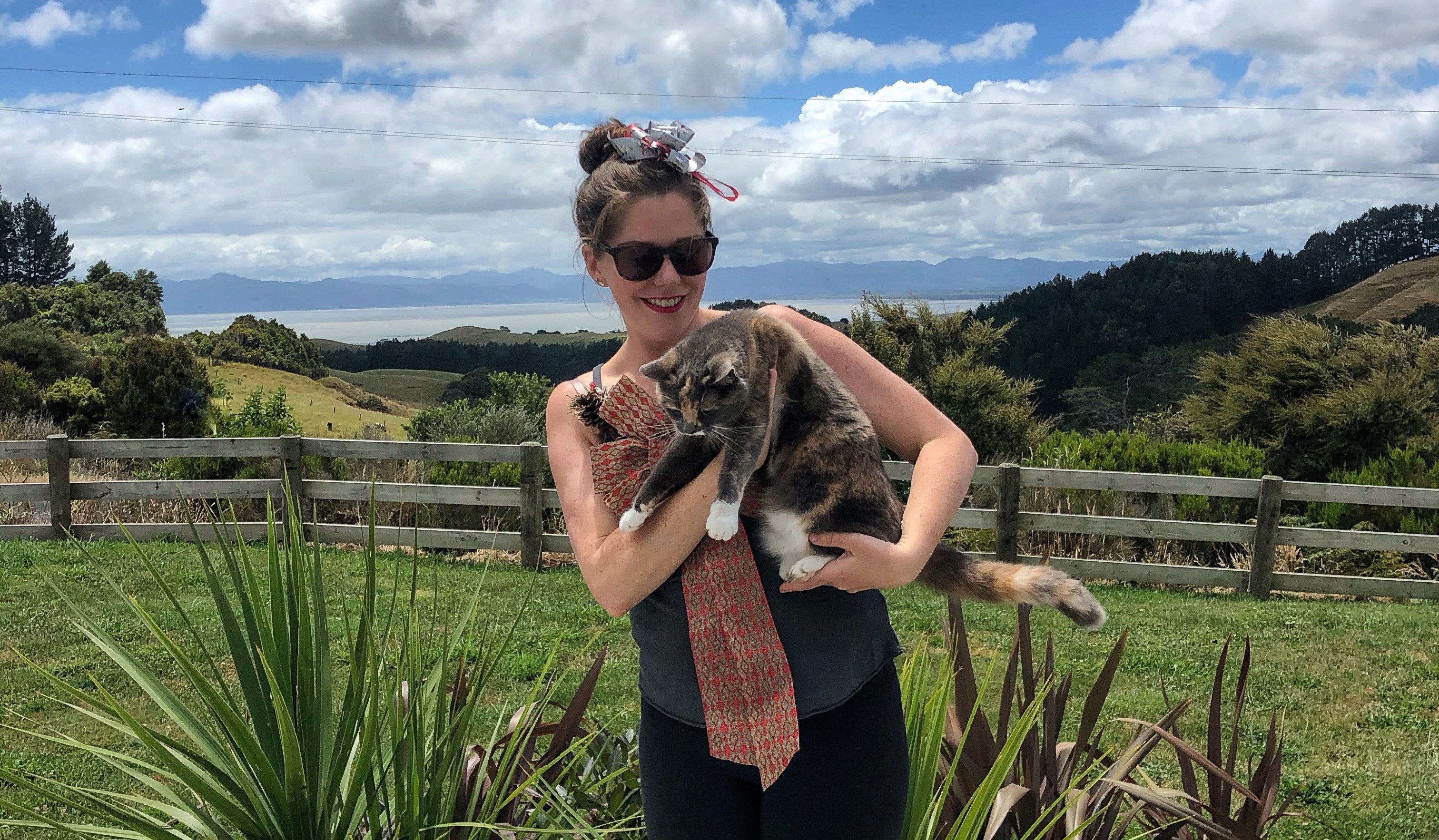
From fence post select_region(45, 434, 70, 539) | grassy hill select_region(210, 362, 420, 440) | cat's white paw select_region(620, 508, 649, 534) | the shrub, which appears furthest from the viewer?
grassy hill select_region(210, 362, 420, 440)

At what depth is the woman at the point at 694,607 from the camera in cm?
177

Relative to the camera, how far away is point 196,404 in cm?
1742

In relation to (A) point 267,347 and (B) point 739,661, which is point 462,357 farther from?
(B) point 739,661

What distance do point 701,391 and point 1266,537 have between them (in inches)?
339

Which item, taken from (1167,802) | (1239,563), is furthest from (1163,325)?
(1167,802)

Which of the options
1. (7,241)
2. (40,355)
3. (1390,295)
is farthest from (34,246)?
(1390,295)

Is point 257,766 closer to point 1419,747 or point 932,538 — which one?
point 932,538

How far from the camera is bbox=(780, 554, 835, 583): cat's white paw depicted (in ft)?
5.80

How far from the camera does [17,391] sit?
18703mm

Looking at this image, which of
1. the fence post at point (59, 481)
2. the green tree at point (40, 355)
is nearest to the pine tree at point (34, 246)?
the green tree at point (40, 355)

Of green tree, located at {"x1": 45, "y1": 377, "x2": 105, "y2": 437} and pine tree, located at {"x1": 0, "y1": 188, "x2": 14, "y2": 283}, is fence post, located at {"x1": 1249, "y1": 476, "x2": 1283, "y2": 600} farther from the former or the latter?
pine tree, located at {"x1": 0, "y1": 188, "x2": 14, "y2": 283}

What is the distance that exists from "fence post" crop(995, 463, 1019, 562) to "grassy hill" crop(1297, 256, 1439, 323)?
35.9 m

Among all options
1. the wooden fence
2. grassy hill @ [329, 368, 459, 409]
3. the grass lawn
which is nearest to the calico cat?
the grass lawn

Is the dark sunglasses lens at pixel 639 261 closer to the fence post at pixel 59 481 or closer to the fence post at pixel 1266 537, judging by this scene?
the fence post at pixel 1266 537
